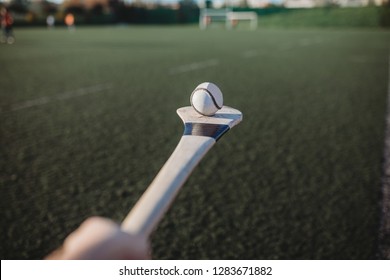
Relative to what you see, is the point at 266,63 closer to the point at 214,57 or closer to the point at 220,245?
the point at 214,57

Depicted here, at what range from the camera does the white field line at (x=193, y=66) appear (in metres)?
9.07

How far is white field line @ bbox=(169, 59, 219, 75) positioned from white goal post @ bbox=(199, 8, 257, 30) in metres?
25.7

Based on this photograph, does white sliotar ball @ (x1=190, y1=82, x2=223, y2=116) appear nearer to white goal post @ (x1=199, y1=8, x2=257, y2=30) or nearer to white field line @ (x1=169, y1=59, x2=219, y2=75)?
white field line @ (x1=169, y1=59, x2=219, y2=75)

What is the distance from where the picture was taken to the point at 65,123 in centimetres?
458

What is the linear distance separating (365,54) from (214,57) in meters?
5.02

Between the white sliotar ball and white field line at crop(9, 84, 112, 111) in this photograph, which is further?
white field line at crop(9, 84, 112, 111)

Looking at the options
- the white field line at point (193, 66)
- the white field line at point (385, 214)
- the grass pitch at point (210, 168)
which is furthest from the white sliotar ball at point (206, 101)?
the white field line at point (193, 66)

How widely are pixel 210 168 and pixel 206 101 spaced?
5.75 ft

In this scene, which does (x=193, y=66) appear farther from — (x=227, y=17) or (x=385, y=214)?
(x=227, y=17)

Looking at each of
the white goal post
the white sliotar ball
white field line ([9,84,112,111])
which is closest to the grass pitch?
white field line ([9,84,112,111])

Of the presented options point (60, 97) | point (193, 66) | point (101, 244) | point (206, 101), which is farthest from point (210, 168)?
point (193, 66)

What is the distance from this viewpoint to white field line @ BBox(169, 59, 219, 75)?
9.07 meters
